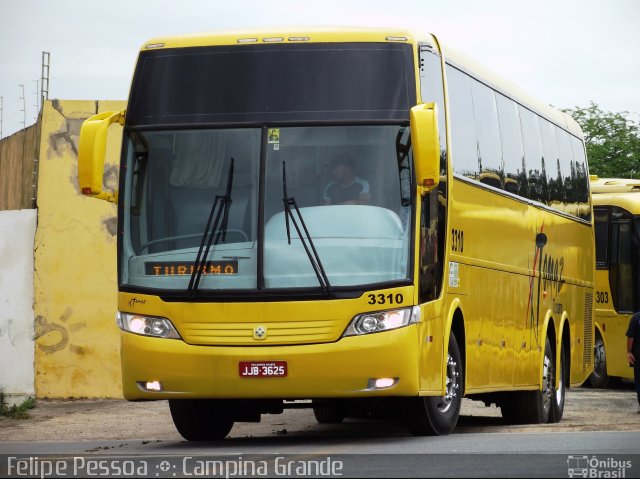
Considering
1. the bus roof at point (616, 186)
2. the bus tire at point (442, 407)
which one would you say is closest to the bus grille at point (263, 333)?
the bus tire at point (442, 407)

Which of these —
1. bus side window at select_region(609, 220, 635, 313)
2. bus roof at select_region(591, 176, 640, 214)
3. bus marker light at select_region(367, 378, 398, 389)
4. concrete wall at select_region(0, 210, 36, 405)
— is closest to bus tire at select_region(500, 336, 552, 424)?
bus marker light at select_region(367, 378, 398, 389)

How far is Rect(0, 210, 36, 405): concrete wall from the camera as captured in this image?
22.2m

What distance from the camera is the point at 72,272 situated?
73.9 feet

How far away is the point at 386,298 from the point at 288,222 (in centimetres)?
106

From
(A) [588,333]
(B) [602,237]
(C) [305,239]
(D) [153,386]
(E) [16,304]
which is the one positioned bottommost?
(D) [153,386]

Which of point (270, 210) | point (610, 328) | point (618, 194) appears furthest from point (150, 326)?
point (618, 194)

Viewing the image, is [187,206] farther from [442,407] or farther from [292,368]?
[442,407]

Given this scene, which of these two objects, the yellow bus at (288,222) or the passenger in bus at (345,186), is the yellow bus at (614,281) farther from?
the passenger in bus at (345,186)

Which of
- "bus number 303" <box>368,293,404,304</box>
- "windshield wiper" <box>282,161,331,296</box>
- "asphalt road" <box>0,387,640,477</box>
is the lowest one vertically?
"asphalt road" <box>0,387,640,477</box>

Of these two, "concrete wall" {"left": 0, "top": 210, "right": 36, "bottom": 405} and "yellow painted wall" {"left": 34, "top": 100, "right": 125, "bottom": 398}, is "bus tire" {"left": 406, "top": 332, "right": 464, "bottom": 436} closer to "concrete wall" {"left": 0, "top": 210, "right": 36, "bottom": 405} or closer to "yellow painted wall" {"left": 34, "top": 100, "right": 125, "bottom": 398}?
"yellow painted wall" {"left": 34, "top": 100, "right": 125, "bottom": 398}

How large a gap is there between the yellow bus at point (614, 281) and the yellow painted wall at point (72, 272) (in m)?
11.9

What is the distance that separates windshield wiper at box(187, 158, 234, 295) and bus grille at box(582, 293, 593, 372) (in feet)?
34.8

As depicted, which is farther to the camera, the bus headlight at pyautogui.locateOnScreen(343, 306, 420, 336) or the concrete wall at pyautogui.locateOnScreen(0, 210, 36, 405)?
the concrete wall at pyautogui.locateOnScreen(0, 210, 36, 405)

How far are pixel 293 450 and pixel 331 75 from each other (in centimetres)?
341
